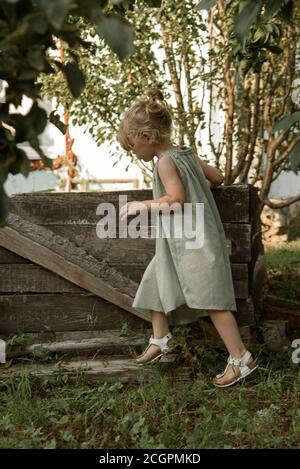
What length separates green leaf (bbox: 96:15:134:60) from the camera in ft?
6.17

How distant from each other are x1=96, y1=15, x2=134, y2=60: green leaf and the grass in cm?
161

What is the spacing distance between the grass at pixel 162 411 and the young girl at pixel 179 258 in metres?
0.16

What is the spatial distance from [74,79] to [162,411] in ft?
5.50

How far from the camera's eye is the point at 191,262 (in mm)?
3682

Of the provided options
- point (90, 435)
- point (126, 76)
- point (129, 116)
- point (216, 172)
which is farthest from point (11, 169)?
point (126, 76)

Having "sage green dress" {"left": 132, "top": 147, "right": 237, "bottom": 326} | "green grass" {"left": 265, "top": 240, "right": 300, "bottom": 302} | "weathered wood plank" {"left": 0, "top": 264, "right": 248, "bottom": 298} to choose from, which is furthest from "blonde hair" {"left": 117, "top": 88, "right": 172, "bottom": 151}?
"green grass" {"left": 265, "top": 240, "right": 300, "bottom": 302}

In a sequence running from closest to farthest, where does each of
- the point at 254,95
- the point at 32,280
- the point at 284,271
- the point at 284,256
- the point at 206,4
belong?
1. the point at 206,4
2. the point at 32,280
3. the point at 254,95
4. the point at 284,271
5. the point at 284,256

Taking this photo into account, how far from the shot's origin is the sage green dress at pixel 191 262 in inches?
144

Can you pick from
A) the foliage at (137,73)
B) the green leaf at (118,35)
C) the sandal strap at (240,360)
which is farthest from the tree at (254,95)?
the green leaf at (118,35)

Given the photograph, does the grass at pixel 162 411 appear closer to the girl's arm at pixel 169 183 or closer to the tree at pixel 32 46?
the girl's arm at pixel 169 183

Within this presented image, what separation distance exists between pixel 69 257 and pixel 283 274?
3.07m

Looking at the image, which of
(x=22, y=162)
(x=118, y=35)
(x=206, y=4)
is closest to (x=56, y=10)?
(x=118, y=35)

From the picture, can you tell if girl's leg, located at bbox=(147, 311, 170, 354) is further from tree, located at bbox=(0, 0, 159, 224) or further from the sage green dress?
tree, located at bbox=(0, 0, 159, 224)

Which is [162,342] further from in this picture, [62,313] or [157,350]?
[62,313]
